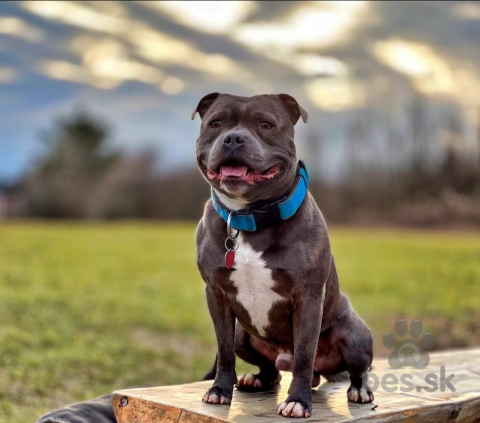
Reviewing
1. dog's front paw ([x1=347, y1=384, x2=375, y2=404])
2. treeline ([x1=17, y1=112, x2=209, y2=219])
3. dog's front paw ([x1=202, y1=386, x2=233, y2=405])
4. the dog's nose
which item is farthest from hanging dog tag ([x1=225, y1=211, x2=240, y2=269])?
treeline ([x1=17, y1=112, x2=209, y2=219])

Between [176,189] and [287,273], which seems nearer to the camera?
[287,273]

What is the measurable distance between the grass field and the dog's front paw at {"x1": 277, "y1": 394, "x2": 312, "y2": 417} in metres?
2.54

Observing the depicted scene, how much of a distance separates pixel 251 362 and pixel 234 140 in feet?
4.30

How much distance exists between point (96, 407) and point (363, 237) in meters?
10.8

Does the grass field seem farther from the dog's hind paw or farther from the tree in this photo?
the tree

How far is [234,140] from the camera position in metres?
2.47

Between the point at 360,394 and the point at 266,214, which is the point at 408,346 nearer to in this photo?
the point at 360,394

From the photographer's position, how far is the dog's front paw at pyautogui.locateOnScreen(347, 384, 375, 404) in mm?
3041

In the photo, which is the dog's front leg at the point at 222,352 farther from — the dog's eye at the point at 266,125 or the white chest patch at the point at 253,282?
the dog's eye at the point at 266,125

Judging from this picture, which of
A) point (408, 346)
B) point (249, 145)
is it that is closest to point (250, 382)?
point (408, 346)

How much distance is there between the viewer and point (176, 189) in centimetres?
2108

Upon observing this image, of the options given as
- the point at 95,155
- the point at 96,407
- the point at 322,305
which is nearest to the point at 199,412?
the point at 322,305

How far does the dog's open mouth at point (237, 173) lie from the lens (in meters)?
2.51

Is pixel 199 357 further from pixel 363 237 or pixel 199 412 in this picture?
pixel 363 237
